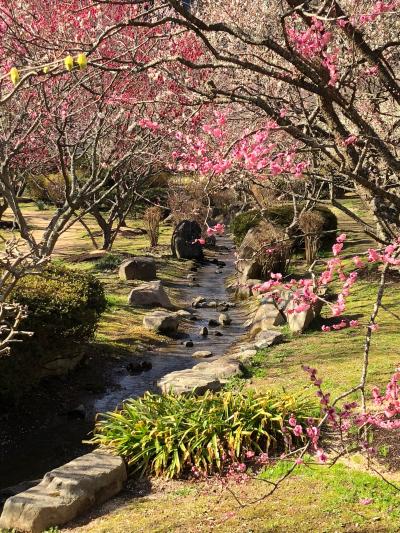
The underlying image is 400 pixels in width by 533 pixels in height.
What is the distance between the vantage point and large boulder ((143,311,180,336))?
47.8 ft

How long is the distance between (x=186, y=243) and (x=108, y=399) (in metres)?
14.0

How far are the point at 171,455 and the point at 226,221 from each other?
26.5 metres

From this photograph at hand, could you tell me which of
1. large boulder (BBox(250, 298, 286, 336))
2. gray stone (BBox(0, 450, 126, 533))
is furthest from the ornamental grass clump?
large boulder (BBox(250, 298, 286, 336))

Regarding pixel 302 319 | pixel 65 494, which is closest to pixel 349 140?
pixel 65 494

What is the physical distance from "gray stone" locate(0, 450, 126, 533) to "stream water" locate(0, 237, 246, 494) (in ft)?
3.46

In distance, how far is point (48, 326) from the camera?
989 cm

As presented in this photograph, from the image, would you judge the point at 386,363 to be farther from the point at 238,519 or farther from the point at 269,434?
the point at 238,519

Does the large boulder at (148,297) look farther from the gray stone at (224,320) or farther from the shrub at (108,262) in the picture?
the shrub at (108,262)

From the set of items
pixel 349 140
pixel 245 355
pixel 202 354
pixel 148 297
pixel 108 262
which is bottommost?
pixel 202 354

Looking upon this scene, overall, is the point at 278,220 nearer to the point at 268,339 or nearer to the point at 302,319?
the point at 302,319

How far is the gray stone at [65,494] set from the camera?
20.7 ft

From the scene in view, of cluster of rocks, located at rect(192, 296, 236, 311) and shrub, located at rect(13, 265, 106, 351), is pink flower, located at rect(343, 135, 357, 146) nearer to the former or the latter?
shrub, located at rect(13, 265, 106, 351)

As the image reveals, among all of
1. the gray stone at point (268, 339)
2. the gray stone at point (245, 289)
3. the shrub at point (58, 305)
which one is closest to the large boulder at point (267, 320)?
the gray stone at point (268, 339)

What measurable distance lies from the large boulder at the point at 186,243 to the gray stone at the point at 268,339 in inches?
451
